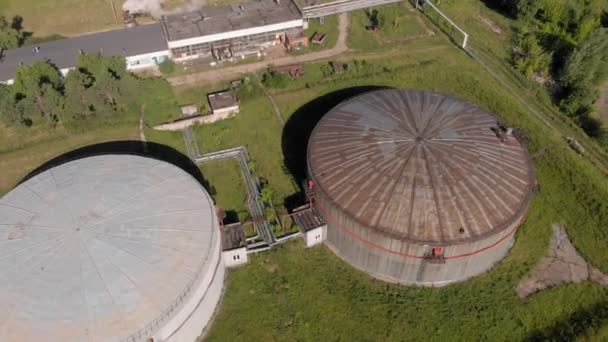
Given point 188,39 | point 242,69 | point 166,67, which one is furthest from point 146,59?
point 242,69

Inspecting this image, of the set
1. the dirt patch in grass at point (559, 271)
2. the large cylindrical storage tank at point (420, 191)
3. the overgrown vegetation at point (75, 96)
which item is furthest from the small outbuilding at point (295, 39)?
the dirt patch in grass at point (559, 271)

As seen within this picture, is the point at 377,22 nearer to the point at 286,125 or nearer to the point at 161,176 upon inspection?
the point at 286,125

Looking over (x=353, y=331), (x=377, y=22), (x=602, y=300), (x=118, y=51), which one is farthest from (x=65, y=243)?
(x=377, y=22)

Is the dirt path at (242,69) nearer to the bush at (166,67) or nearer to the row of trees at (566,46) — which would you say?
the bush at (166,67)

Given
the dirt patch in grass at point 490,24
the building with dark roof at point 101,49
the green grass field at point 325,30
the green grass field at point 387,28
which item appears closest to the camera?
the building with dark roof at point 101,49

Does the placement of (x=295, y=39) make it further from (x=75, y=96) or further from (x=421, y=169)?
(x=421, y=169)
